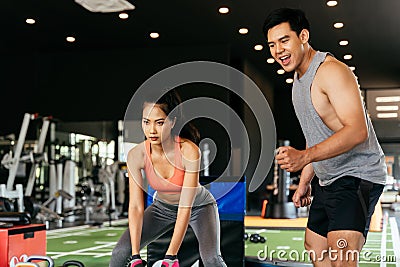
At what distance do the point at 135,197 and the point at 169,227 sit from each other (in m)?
0.29

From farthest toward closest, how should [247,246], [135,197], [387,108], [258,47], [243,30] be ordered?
[387,108], [258,47], [243,30], [247,246], [135,197]

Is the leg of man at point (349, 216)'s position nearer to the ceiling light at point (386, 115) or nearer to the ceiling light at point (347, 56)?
the ceiling light at point (347, 56)

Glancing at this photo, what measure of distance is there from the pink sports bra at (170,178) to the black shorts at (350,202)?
0.61 m

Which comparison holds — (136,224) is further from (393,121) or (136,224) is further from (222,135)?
(393,121)

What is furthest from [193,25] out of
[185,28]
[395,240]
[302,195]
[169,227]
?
[302,195]

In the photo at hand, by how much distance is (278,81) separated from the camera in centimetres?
1392

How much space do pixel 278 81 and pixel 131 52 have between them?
4.66 metres

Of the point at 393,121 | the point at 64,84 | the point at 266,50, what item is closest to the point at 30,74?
the point at 64,84

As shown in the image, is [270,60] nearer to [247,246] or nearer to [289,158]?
[247,246]

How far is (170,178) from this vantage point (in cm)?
242

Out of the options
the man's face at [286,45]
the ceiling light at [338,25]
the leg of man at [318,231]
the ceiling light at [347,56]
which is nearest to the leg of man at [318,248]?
the leg of man at [318,231]

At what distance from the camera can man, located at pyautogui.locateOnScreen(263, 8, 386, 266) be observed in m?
1.87

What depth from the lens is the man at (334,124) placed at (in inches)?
73.5

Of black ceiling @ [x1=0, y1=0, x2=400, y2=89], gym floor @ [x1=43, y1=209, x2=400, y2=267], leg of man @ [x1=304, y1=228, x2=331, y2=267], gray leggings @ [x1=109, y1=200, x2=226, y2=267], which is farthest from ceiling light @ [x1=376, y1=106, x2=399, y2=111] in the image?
leg of man @ [x1=304, y1=228, x2=331, y2=267]
